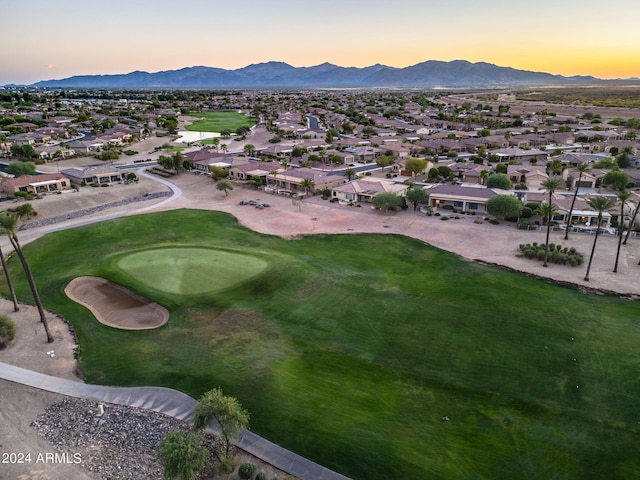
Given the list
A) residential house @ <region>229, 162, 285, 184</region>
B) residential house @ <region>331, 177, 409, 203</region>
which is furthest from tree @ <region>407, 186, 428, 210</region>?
residential house @ <region>229, 162, 285, 184</region>

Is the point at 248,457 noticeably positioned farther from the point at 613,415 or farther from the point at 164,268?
the point at 164,268

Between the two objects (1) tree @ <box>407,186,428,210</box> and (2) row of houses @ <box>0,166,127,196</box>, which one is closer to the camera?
(1) tree @ <box>407,186,428,210</box>

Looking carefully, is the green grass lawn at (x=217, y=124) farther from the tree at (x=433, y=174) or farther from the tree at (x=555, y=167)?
the tree at (x=555, y=167)

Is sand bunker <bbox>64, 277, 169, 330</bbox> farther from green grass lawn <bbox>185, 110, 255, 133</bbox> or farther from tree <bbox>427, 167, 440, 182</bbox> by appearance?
green grass lawn <bbox>185, 110, 255, 133</bbox>

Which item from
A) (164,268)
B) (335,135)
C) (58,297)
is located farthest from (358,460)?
(335,135)

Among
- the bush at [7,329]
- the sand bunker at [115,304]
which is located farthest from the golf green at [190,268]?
the bush at [7,329]
